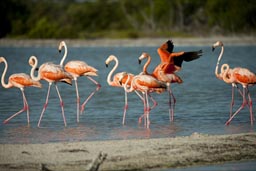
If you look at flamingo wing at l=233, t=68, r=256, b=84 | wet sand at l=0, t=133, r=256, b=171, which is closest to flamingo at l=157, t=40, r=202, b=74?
flamingo wing at l=233, t=68, r=256, b=84

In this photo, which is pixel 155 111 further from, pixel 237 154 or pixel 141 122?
pixel 237 154

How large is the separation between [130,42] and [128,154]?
4719 cm

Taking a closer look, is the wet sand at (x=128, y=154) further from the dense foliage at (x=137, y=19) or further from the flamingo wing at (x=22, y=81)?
the dense foliage at (x=137, y=19)

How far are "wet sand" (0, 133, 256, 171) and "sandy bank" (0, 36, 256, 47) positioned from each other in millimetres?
42008

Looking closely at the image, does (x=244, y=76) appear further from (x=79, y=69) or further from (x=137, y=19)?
(x=137, y=19)

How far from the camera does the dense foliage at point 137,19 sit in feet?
192

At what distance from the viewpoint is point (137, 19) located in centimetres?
6844

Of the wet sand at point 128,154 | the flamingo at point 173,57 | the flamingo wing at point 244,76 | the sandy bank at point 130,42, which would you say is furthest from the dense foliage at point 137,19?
the wet sand at point 128,154

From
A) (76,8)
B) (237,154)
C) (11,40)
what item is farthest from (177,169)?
(76,8)

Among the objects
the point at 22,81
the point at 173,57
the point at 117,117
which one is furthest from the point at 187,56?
the point at 22,81

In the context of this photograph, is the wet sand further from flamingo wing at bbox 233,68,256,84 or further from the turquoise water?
flamingo wing at bbox 233,68,256,84

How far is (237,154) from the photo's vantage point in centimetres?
986

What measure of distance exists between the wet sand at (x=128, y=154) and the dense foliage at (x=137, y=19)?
47.4 meters

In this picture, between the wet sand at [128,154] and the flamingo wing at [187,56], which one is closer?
the wet sand at [128,154]
